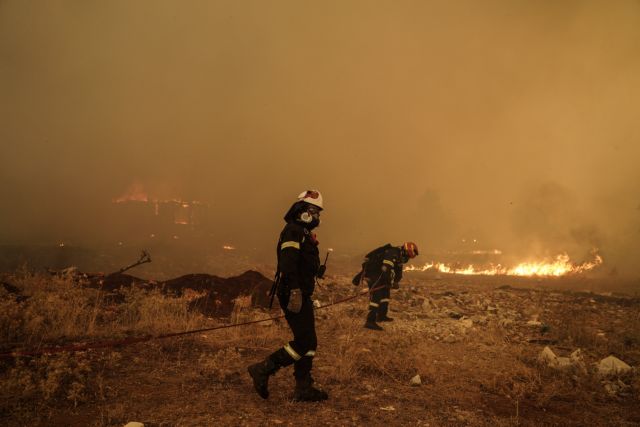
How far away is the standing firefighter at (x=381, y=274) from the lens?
8438 millimetres

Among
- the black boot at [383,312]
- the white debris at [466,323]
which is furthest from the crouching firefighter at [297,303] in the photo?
the white debris at [466,323]

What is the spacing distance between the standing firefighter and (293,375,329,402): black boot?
414 cm

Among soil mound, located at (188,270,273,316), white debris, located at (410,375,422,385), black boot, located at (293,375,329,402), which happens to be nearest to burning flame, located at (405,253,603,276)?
soil mound, located at (188,270,273,316)

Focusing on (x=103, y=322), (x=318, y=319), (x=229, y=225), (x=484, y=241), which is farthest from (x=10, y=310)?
(x=484, y=241)

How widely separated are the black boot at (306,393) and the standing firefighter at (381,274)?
163 inches

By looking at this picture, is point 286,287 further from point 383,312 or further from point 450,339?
point 383,312

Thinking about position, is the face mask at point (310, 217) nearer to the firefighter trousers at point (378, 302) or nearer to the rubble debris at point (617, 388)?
the firefighter trousers at point (378, 302)

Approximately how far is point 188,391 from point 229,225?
58244 mm

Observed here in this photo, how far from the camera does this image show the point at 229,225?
6103cm

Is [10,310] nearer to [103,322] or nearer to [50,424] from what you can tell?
[103,322]

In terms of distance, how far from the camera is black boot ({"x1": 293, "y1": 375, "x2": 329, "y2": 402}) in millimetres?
4270

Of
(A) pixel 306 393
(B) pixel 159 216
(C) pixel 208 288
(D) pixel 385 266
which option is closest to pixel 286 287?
(A) pixel 306 393

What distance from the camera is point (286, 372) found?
17.5 feet

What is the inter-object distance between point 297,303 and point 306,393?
1124 millimetres
